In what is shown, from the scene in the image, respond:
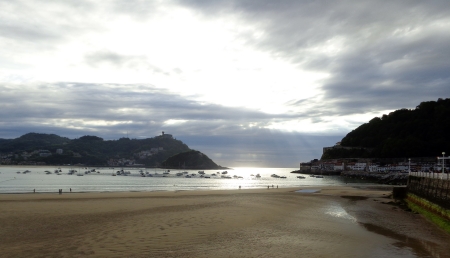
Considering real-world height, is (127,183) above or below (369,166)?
below

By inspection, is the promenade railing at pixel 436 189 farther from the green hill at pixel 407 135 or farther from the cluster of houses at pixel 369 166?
the green hill at pixel 407 135

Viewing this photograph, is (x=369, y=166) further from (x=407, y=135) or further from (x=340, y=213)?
(x=340, y=213)

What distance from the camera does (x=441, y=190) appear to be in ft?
65.5

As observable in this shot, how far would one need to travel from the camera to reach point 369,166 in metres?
126

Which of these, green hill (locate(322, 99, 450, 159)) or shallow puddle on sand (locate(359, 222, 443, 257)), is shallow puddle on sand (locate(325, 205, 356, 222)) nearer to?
shallow puddle on sand (locate(359, 222, 443, 257))

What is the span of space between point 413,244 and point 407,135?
444 ft

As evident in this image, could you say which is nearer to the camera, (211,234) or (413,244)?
(413,244)

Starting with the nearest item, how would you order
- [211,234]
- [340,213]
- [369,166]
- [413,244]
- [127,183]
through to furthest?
[413,244] < [211,234] < [340,213] < [127,183] < [369,166]

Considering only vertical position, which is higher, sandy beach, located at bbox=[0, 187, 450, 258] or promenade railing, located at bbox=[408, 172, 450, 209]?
promenade railing, located at bbox=[408, 172, 450, 209]

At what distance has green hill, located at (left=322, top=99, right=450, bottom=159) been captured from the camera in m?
120

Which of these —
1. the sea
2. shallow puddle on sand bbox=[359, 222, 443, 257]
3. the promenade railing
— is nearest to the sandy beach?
shallow puddle on sand bbox=[359, 222, 443, 257]

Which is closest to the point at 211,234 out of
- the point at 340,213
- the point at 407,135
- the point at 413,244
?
the point at 413,244

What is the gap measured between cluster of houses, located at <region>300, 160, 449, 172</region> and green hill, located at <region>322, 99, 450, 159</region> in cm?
870

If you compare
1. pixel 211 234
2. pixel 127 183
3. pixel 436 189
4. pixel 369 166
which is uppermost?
pixel 436 189
